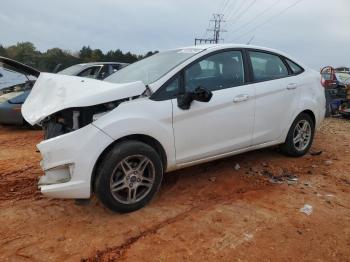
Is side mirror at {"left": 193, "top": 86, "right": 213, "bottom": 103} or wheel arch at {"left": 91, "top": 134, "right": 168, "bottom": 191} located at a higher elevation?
side mirror at {"left": 193, "top": 86, "right": 213, "bottom": 103}

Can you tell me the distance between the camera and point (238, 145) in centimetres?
464

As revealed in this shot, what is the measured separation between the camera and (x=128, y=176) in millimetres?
3742

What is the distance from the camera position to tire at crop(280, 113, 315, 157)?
17.8 ft

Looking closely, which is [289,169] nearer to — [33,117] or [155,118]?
[155,118]

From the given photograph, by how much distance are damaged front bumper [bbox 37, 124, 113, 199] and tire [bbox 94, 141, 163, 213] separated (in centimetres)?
12

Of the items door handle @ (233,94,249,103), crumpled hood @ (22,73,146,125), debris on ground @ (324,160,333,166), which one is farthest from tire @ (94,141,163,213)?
debris on ground @ (324,160,333,166)

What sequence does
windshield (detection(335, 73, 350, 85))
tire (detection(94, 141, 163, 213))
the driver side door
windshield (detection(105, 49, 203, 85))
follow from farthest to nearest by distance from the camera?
windshield (detection(335, 73, 350, 85)) → windshield (detection(105, 49, 203, 85)) → the driver side door → tire (detection(94, 141, 163, 213))

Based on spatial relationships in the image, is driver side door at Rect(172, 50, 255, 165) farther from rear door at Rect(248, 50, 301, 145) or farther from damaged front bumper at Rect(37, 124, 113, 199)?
damaged front bumper at Rect(37, 124, 113, 199)

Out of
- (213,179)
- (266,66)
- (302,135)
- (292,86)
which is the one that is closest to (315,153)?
(302,135)

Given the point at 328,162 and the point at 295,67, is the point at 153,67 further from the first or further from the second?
the point at 328,162

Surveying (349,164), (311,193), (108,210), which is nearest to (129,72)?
(108,210)

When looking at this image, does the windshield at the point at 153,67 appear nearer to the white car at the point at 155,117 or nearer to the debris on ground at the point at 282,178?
→ the white car at the point at 155,117

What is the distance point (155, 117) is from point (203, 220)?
1163 mm

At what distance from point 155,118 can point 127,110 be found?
319 mm
